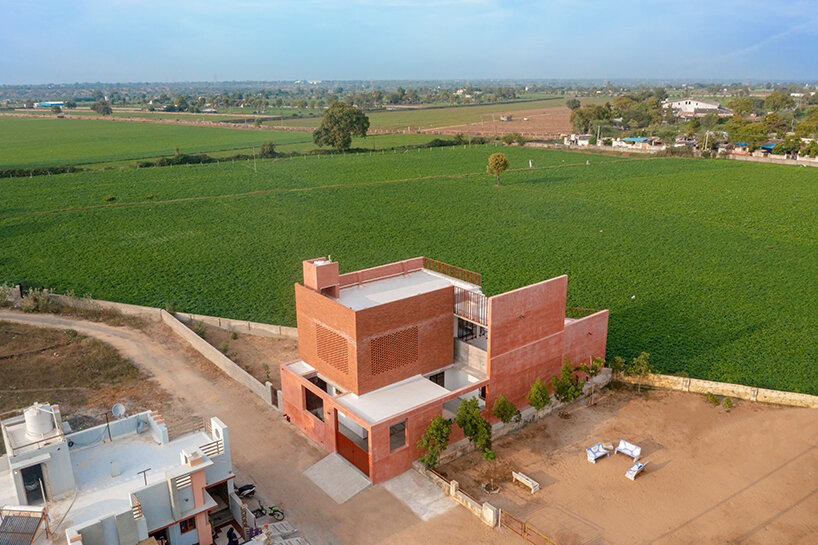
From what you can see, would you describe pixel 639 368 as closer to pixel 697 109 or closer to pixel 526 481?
pixel 526 481

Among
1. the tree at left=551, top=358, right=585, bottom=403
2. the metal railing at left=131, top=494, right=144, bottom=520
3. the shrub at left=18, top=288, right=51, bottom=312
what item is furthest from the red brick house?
the shrub at left=18, top=288, right=51, bottom=312

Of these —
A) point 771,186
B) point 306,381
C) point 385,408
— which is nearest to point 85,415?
point 306,381

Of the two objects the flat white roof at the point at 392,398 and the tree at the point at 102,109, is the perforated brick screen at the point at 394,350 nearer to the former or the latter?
the flat white roof at the point at 392,398

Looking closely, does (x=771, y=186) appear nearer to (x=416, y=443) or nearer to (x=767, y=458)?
(x=767, y=458)

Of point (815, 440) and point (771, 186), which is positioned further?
point (771, 186)

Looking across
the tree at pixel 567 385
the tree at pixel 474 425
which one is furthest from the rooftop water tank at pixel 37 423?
the tree at pixel 567 385

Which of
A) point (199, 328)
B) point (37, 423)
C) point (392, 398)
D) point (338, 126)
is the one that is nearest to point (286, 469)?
point (392, 398)
